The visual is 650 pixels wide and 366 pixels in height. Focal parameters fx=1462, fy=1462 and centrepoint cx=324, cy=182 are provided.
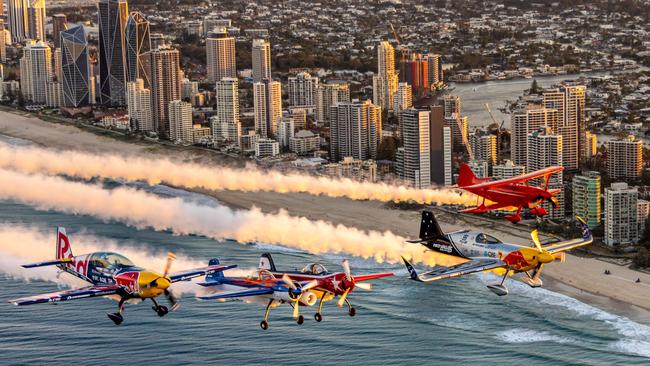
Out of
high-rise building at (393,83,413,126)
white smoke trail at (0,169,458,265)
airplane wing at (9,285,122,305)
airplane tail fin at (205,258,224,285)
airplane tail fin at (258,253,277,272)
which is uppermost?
airplane tail fin at (258,253,277,272)

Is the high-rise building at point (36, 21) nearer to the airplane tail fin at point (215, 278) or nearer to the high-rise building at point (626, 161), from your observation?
the high-rise building at point (626, 161)

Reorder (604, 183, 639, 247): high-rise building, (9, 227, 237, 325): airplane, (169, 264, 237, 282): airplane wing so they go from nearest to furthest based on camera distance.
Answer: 1. (9, 227, 237, 325): airplane
2. (169, 264, 237, 282): airplane wing
3. (604, 183, 639, 247): high-rise building

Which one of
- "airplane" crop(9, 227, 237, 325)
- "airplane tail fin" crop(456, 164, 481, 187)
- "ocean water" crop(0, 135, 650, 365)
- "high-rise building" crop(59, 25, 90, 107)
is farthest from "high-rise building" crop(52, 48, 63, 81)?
"airplane" crop(9, 227, 237, 325)

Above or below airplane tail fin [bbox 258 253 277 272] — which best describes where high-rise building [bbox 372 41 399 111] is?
below

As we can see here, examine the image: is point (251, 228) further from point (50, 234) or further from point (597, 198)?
point (597, 198)

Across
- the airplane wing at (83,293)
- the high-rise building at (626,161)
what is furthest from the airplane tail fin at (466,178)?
the high-rise building at (626,161)

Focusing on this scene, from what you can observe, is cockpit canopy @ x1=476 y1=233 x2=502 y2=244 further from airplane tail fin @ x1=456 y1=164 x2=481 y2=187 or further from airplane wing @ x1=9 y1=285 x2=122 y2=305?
airplane wing @ x1=9 y1=285 x2=122 y2=305
